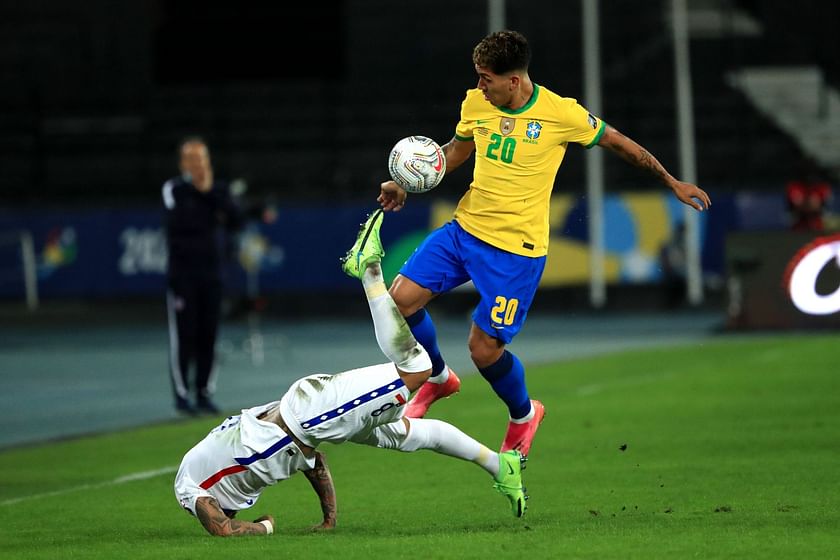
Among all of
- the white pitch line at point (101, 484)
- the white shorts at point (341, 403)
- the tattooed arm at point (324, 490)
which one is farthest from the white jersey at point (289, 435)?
the white pitch line at point (101, 484)

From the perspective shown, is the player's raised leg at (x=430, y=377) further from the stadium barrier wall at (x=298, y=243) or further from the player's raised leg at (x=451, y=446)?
the stadium barrier wall at (x=298, y=243)

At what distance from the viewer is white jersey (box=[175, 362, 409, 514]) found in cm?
657

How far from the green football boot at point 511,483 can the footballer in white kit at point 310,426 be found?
621mm

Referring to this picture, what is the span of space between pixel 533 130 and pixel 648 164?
650 millimetres

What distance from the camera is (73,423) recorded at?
13.2 metres

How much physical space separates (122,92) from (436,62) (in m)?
6.70

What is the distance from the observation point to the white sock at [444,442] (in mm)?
7020

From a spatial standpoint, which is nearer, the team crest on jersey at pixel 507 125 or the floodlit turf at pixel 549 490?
the floodlit turf at pixel 549 490

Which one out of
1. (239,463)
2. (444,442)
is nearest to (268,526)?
(239,463)

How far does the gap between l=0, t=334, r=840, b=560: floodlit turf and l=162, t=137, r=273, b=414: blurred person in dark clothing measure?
2.58 feet

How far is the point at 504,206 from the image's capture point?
25.2ft

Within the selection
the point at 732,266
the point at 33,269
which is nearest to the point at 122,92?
the point at 33,269

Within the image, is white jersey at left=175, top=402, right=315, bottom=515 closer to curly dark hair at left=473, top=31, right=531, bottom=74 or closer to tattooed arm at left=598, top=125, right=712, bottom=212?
curly dark hair at left=473, top=31, right=531, bottom=74

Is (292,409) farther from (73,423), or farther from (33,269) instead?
(33,269)
